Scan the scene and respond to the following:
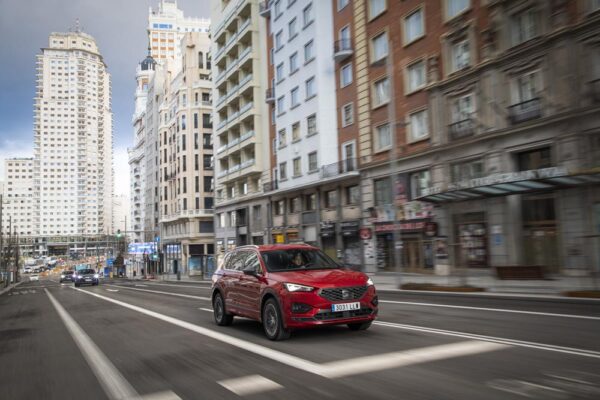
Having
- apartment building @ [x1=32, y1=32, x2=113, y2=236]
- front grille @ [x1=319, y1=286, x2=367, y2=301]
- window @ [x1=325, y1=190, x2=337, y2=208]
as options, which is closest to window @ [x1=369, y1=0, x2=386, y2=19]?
window @ [x1=325, y1=190, x2=337, y2=208]

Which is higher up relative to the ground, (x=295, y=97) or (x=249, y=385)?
(x=295, y=97)

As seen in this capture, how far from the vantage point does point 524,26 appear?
22109 mm

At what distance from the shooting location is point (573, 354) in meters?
5.87

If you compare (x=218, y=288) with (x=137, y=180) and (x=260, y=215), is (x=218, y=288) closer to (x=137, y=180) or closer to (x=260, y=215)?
(x=260, y=215)

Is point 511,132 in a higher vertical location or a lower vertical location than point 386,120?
lower

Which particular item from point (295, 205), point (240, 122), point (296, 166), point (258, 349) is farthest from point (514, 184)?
point (240, 122)

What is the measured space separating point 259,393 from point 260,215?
41.4m

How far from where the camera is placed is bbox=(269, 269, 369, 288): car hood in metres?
7.52

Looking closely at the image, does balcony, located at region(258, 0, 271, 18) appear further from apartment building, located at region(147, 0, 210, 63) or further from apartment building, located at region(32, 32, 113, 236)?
apartment building, located at region(32, 32, 113, 236)

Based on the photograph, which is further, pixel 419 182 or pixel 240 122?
pixel 240 122

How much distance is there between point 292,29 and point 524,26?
2316 centimetres

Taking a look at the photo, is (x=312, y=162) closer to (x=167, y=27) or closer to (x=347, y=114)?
(x=347, y=114)

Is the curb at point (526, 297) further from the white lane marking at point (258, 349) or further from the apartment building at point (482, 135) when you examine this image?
the white lane marking at point (258, 349)

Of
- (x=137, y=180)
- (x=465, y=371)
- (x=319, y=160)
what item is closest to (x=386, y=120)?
(x=319, y=160)
